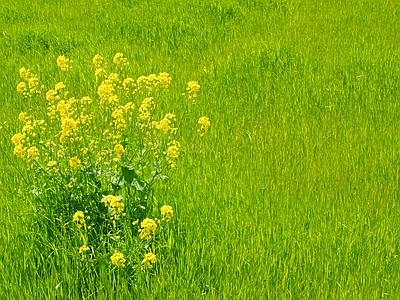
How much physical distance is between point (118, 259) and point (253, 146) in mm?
1643

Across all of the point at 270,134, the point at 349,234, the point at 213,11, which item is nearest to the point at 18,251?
the point at 349,234

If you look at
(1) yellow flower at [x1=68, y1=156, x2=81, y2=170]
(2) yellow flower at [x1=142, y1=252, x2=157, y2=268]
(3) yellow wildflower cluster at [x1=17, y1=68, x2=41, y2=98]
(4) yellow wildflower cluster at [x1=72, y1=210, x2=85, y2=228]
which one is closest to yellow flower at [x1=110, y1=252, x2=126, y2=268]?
(2) yellow flower at [x1=142, y1=252, x2=157, y2=268]

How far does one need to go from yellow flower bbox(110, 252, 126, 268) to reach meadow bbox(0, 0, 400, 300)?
0.32 feet

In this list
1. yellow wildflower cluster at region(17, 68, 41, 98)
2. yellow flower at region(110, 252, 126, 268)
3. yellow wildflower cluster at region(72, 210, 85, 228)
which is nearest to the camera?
yellow flower at region(110, 252, 126, 268)

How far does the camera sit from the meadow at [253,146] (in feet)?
7.78

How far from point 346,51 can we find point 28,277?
12.0 feet

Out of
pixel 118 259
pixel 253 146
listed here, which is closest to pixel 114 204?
pixel 118 259

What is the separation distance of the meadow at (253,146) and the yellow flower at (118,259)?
3.8 inches

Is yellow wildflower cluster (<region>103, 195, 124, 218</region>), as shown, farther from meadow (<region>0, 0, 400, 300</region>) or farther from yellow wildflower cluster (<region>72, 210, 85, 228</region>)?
meadow (<region>0, 0, 400, 300</region>)

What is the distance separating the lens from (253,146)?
363 cm

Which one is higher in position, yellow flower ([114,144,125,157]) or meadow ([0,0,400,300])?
yellow flower ([114,144,125,157])

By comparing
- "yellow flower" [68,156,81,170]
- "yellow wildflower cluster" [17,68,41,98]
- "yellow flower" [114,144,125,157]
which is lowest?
"yellow flower" [68,156,81,170]

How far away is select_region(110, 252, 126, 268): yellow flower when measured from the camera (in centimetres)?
214

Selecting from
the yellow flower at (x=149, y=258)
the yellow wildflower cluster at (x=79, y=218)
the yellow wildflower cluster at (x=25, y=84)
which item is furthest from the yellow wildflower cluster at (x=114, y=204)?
the yellow wildflower cluster at (x=25, y=84)
